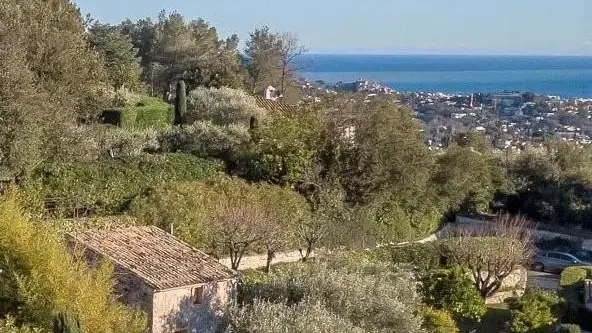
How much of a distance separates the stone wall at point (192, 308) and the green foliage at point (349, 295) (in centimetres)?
55

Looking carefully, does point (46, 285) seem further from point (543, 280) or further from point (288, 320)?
point (543, 280)

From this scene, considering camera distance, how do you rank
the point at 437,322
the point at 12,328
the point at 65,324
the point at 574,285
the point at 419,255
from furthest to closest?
1. the point at 574,285
2. the point at 419,255
3. the point at 437,322
4. the point at 12,328
5. the point at 65,324

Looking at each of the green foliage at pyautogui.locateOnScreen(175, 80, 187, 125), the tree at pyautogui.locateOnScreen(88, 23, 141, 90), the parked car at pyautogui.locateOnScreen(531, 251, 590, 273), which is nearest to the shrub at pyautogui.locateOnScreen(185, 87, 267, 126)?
the green foliage at pyautogui.locateOnScreen(175, 80, 187, 125)

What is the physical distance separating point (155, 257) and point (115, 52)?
2512 centimetres

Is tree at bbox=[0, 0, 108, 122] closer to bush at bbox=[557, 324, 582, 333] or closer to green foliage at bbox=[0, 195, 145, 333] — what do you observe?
green foliage at bbox=[0, 195, 145, 333]

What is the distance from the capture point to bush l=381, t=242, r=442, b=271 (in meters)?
28.4

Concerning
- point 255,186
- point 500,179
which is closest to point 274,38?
point 500,179

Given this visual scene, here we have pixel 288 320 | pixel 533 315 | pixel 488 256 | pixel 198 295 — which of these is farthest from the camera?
pixel 488 256

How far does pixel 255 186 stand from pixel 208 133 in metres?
6.44

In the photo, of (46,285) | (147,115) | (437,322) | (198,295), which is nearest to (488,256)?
(437,322)

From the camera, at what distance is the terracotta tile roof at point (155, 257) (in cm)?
1834

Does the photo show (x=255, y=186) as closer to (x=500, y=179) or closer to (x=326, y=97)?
(x=326, y=97)

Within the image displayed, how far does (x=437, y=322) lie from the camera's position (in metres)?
20.5

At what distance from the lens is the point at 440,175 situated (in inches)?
1442
